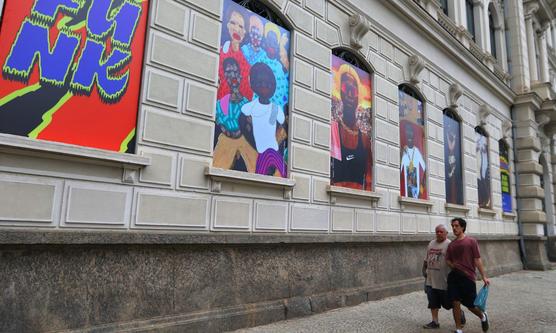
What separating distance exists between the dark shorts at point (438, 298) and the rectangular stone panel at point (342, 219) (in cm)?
219

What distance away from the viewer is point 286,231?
23.6ft

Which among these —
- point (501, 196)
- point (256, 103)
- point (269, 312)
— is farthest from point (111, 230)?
point (501, 196)

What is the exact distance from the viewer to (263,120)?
723 centimetres

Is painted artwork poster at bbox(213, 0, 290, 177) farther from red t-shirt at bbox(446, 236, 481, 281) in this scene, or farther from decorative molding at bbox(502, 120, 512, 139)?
decorative molding at bbox(502, 120, 512, 139)

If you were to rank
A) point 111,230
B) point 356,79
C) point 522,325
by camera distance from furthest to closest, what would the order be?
1. point 356,79
2. point 522,325
3. point 111,230

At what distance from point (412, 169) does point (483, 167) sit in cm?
609

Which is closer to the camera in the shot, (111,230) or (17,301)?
(17,301)

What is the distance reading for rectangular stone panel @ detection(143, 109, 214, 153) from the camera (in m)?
5.61

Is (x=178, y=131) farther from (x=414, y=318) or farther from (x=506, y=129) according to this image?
(x=506, y=129)

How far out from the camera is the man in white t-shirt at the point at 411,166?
10633mm

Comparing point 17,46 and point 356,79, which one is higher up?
point 356,79

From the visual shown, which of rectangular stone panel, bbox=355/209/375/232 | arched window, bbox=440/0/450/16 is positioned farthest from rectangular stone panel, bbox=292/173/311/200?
arched window, bbox=440/0/450/16

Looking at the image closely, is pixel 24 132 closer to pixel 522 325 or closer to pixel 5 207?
pixel 5 207

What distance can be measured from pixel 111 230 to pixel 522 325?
281 inches
